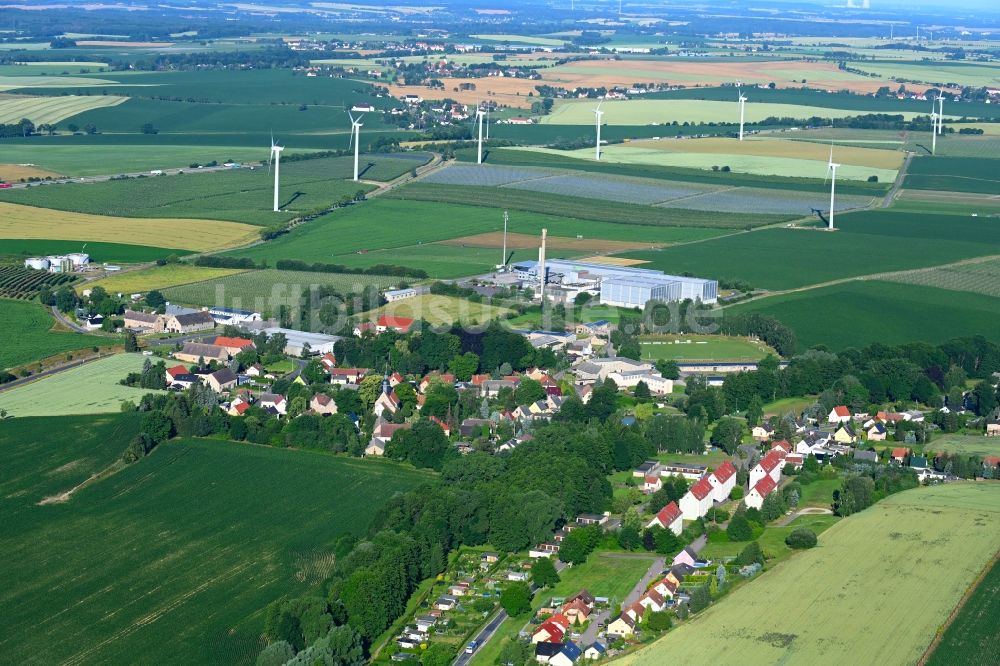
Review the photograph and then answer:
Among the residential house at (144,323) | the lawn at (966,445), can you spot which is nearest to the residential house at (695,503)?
the lawn at (966,445)

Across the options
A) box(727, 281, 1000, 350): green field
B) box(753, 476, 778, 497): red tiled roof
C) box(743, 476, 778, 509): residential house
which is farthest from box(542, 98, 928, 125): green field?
box(743, 476, 778, 509): residential house

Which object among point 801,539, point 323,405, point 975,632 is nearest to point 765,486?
point 801,539

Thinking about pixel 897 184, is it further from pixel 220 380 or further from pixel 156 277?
pixel 220 380

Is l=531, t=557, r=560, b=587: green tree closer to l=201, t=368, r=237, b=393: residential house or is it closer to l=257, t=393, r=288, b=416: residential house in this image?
l=257, t=393, r=288, b=416: residential house

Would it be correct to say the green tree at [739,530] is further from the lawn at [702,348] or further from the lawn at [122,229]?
the lawn at [122,229]

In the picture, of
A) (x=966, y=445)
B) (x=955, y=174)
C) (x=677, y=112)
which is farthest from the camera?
(x=677, y=112)

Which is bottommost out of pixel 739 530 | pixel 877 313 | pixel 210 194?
pixel 739 530
